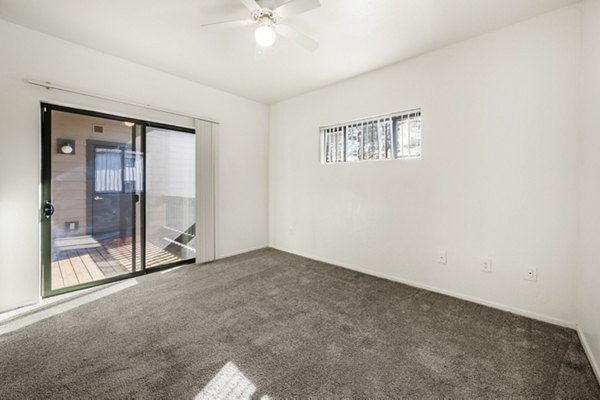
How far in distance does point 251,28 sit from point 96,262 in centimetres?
309

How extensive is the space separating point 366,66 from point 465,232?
2.19 meters

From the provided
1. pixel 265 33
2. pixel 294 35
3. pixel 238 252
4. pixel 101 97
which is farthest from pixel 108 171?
pixel 294 35

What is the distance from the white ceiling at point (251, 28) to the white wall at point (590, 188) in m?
0.47

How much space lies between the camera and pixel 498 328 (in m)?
2.03

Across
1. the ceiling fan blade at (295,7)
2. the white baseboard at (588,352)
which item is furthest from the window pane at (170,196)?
the white baseboard at (588,352)

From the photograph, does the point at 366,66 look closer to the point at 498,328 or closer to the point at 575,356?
the point at 498,328

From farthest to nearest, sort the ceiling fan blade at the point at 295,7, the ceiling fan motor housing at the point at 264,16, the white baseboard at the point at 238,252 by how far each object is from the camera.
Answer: the white baseboard at the point at 238,252, the ceiling fan motor housing at the point at 264,16, the ceiling fan blade at the point at 295,7

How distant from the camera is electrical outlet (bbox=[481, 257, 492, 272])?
2.40 metres

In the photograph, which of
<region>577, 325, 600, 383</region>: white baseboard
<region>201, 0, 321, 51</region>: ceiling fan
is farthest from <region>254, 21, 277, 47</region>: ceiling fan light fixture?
<region>577, 325, 600, 383</region>: white baseboard

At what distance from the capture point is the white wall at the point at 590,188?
161 cm

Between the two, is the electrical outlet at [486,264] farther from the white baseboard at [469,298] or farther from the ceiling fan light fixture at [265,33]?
the ceiling fan light fixture at [265,33]

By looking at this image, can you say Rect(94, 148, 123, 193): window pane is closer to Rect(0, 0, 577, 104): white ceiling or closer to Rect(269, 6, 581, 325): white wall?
Rect(0, 0, 577, 104): white ceiling

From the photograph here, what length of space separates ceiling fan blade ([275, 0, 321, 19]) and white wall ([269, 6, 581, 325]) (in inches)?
62.6

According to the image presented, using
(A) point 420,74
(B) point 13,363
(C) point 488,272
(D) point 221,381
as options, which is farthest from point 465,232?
(B) point 13,363
